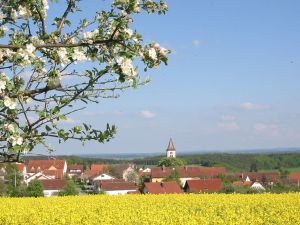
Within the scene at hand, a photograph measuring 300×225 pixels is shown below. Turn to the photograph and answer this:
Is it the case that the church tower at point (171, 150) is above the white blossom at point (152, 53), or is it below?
above

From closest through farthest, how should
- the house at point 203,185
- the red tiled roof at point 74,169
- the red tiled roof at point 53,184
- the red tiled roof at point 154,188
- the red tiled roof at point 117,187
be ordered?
1. the red tiled roof at point 154,188
2. the house at point 203,185
3. the red tiled roof at point 53,184
4. the red tiled roof at point 117,187
5. the red tiled roof at point 74,169

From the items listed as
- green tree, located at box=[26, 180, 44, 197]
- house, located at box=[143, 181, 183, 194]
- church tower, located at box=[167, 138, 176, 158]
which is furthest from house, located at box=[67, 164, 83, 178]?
house, located at box=[143, 181, 183, 194]

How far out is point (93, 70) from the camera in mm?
3297

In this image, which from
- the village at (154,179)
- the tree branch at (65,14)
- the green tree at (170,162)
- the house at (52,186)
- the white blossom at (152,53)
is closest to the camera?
the white blossom at (152,53)

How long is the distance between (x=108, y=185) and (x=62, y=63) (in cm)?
5104

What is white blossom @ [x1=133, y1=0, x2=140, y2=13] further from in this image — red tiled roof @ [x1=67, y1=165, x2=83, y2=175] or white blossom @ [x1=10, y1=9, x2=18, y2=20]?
red tiled roof @ [x1=67, y1=165, x2=83, y2=175]

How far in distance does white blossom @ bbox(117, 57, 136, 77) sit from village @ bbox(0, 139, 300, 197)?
1348 mm

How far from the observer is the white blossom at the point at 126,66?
299cm

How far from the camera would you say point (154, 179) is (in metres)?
75.4

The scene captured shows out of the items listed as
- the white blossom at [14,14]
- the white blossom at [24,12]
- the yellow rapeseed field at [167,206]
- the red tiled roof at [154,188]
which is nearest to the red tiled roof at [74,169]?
the red tiled roof at [154,188]

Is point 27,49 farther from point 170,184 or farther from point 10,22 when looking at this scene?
point 170,184

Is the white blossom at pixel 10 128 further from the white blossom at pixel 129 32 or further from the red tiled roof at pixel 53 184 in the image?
the red tiled roof at pixel 53 184

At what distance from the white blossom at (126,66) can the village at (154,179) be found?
4.42 ft

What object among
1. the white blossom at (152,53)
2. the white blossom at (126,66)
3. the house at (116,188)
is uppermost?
the white blossom at (152,53)
